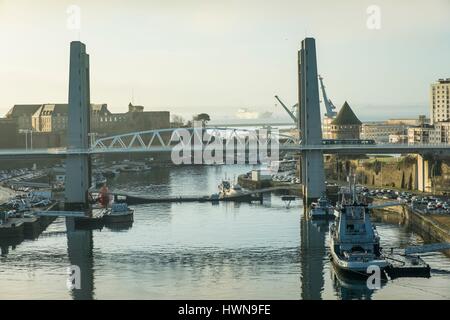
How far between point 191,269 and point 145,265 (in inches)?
42.6

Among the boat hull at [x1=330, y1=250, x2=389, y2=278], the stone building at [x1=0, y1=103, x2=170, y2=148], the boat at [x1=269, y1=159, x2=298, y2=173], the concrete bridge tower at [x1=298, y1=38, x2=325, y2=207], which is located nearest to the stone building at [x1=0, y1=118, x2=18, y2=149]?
the stone building at [x1=0, y1=103, x2=170, y2=148]

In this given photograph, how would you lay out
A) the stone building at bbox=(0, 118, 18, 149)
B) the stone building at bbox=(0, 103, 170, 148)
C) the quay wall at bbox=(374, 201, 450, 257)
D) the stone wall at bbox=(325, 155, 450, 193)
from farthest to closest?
the stone building at bbox=(0, 103, 170, 148), the stone building at bbox=(0, 118, 18, 149), the stone wall at bbox=(325, 155, 450, 193), the quay wall at bbox=(374, 201, 450, 257)

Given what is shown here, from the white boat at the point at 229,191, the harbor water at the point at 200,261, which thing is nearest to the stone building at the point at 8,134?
the white boat at the point at 229,191

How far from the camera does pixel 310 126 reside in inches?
1281

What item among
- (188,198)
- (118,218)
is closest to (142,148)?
(188,198)

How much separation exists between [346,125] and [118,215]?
96.4 ft

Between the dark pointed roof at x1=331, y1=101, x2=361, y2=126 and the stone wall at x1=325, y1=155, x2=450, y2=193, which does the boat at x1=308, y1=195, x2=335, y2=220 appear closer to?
the stone wall at x1=325, y1=155, x2=450, y2=193

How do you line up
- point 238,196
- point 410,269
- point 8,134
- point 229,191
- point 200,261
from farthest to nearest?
point 8,134 < point 229,191 < point 238,196 < point 200,261 < point 410,269

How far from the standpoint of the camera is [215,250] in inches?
846

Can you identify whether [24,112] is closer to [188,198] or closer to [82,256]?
[188,198]

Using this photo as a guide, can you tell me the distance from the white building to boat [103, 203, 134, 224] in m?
45.1

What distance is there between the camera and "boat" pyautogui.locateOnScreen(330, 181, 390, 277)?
18375 mm
